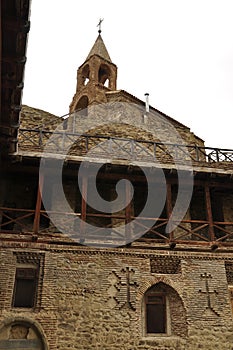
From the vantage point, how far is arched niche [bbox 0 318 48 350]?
9.28 m

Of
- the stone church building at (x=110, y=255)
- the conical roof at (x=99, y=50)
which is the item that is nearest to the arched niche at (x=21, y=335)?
the stone church building at (x=110, y=255)

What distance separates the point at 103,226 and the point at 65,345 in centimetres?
393

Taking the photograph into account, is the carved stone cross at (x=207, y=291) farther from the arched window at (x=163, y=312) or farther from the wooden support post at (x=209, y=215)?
the wooden support post at (x=209, y=215)

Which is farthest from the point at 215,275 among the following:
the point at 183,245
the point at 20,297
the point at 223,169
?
the point at 20,297

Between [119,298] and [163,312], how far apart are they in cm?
150

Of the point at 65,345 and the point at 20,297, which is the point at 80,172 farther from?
the point at 65,345

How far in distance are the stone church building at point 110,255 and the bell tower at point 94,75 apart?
8564 mm

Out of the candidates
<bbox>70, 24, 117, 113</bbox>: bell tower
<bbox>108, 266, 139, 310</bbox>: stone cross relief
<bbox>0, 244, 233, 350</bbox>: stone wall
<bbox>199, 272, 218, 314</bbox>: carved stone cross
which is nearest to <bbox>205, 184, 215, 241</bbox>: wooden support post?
<bbox>0, 244, 233, 350</bbox>: stone wall

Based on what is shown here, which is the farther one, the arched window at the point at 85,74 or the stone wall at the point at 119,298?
the arched window at the point at 85,74

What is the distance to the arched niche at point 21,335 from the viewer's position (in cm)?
928

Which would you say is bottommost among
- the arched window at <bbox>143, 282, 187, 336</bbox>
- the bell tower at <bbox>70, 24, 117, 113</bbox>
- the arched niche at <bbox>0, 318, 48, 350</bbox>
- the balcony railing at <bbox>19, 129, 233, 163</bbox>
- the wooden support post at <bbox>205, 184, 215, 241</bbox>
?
the arched niche at <bbox>0, 318, 48, 350</bbox>

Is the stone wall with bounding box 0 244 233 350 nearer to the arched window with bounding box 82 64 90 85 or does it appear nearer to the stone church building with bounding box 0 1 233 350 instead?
the stone church building with bounding box 0 1 233 350

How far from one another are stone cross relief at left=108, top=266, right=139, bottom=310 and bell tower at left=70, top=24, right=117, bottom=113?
41.5 ft

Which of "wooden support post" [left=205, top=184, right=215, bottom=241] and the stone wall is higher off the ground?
"wooden support post" [left=205, top=184, right=215, bottom=241]
